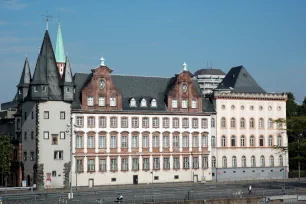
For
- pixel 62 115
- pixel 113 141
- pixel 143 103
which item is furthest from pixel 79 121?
pixel 143 103

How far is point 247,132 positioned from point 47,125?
38406 mm

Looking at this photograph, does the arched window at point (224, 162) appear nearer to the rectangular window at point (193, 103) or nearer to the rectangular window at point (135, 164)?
the rectangular window at point (193, 103)

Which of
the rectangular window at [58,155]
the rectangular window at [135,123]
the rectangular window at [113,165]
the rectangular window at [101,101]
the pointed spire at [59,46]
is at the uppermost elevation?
the pointed spire at [59,46]

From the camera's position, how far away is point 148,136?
10250 cm

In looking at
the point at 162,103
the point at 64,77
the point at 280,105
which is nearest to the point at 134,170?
the point at 162,103

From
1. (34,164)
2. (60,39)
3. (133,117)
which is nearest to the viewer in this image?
(34,164)

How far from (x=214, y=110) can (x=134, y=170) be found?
19113 millimetres

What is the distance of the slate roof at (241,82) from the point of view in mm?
115094

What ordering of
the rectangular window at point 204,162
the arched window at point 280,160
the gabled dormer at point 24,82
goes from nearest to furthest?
1. the gabled dormer at point 24,82
2. the rectangular window at point 204,162
3. the arched window at point 280,160

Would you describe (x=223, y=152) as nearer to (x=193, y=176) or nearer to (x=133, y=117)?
(x=193, y=176)

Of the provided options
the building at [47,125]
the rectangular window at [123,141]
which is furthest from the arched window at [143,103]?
the building at [47,125]

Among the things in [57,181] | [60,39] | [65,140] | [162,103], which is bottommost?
[57,181]

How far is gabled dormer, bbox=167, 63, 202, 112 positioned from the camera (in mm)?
106188

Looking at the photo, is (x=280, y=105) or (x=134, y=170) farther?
(x=280, y=105)
